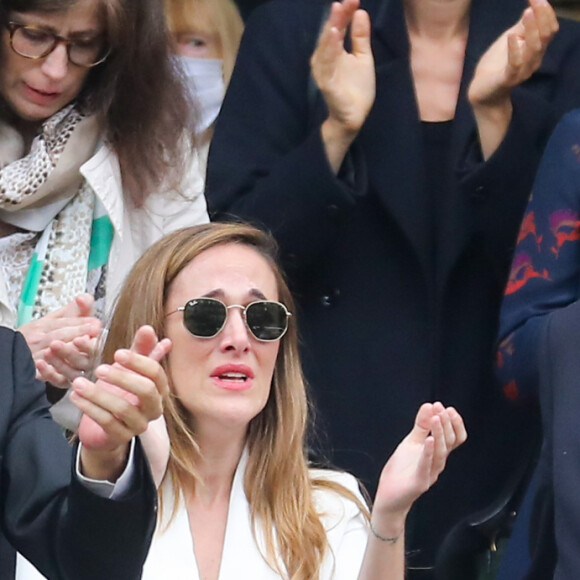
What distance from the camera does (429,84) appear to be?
3896mm

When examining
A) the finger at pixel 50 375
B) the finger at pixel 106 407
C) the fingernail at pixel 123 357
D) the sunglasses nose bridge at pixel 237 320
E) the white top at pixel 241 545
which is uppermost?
the fingernail at pixel 123 357

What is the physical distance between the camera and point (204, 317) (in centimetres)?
351

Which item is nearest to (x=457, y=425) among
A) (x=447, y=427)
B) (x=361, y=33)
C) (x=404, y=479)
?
(x=447, y=427)

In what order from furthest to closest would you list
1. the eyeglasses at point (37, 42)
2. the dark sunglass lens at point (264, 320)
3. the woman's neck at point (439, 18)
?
the woman's neck at point (439, 18)
the eyeglasses at point (37, 42)
the dark sunglass lens at point (264, 320)

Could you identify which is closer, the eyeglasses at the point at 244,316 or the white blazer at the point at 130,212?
the eyeglasses at the point at 244,316

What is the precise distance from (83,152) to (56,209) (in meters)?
0.14

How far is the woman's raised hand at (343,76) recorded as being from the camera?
12.0 feet

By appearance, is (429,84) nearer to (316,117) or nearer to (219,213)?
(316,117)

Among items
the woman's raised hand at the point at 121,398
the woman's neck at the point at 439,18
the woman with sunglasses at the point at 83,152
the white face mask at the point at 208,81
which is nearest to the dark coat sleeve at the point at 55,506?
the woman's raised hand at the point at 121,398

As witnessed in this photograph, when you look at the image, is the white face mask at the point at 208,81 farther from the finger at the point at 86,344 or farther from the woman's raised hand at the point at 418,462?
the woman's raised hand at the point at 418,462

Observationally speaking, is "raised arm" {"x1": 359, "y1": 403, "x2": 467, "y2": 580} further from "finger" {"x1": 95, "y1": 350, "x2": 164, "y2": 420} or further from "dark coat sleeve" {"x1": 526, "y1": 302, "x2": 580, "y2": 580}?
"finger" {"x1": 95, "y1": 350, "x2": 164, "y2": 420}

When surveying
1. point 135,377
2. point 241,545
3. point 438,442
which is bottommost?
point 241,545

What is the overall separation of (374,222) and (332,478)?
554 millimetres

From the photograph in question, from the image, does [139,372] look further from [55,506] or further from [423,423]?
[423,423]
